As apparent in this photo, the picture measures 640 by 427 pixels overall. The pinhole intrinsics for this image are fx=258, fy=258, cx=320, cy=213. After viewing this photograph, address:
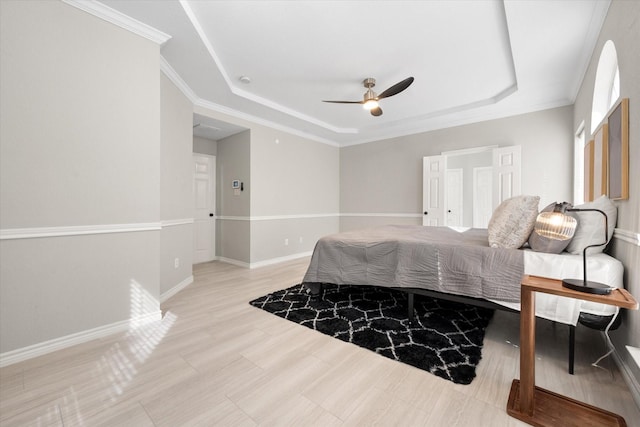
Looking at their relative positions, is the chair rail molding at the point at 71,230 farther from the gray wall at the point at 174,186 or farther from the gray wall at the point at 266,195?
the gray wall at the point at 266,195

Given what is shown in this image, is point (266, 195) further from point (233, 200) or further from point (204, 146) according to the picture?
point (204, 146)

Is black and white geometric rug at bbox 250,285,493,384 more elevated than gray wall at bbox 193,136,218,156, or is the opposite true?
gray wall at bbox 193,136,218,156

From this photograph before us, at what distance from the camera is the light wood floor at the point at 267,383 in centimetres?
129

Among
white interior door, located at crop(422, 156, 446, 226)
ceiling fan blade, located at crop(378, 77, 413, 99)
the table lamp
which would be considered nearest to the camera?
the table lamp

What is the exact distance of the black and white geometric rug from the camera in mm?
1759

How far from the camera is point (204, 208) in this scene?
16.6 feet

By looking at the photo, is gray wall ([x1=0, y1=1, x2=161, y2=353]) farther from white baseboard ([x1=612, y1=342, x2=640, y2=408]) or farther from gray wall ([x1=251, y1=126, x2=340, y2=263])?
white baseboard ([x1=612, y1=342, x2=640, y2=408])

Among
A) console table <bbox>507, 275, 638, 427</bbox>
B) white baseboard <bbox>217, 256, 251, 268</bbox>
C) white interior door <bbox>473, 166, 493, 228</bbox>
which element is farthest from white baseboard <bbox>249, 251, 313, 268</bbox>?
white interior door <bbox>473, 166, 493, 228</bbox>

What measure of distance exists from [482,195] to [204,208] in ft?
21.4

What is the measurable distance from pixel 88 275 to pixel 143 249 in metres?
0.41

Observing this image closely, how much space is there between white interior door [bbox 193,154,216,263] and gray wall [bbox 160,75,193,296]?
4.45ft

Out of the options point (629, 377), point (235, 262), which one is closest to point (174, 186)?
point (235, 262)

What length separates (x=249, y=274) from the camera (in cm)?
409

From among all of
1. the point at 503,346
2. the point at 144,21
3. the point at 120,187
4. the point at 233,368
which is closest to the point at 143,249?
the point at 120,187
